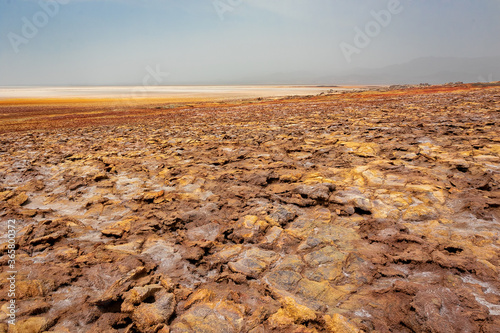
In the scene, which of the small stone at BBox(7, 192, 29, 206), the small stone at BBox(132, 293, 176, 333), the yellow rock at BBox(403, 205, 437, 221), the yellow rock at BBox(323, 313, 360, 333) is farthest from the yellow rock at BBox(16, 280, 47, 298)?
the yellow rock at BBox(403, 205, 437, 221)

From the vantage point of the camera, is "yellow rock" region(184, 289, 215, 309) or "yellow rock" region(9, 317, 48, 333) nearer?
"yellow rock" region(9, 317, 48, 333)

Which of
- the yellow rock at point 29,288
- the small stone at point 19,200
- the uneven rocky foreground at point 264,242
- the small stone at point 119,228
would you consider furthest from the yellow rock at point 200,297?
the small stone at point 19,200

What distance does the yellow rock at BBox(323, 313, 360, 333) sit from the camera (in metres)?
1.95

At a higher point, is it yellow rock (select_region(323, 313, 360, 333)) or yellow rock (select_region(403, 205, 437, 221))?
yellow rock (select_region(403, 205, 437, 221))

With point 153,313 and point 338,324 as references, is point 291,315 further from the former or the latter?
point 153,313

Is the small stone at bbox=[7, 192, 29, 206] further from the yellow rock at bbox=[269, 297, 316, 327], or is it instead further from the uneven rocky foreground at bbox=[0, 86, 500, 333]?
the yellow rock at bbox=[269, 297, 316, 327]

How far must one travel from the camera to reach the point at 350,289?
2434mm

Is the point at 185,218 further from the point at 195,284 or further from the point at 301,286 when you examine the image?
the point at 301,286

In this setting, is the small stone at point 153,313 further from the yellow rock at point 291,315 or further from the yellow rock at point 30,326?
the yellow rock at point 291,315

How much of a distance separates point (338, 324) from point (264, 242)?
1.36 metres

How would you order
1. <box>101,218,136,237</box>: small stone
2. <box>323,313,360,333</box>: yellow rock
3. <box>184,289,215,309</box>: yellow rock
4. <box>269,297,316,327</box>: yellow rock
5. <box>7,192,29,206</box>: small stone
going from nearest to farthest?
<box>323,313,360,333</box>: yellow rock
<box>269,297,316,327</box>: yellow rock
<box>184,289,215,309</box>: yellow rock
<box>101,218,136,237</box>: small stone
<box>7,192,29,206</box>: small stone

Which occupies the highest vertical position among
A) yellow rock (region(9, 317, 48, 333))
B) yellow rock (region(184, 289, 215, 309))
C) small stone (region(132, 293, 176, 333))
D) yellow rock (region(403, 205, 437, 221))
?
yellow rock (region(403, 205, 437, 221))

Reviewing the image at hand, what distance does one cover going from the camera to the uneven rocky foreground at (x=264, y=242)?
2135 millimetres

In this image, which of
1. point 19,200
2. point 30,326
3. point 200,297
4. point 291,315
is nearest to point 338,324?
point 291,315
